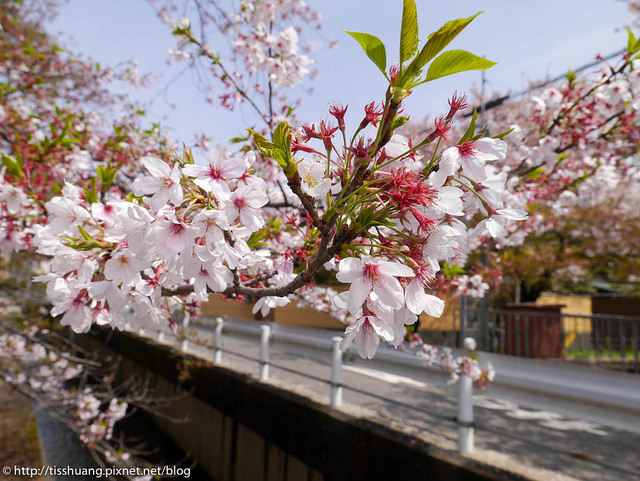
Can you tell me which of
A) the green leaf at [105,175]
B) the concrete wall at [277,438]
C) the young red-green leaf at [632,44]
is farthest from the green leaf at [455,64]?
the concrete wall at [277,438]

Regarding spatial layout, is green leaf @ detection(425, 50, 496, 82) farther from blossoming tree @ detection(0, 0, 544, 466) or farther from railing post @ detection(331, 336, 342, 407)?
railing post @ detection(331, 336, 342, 407)

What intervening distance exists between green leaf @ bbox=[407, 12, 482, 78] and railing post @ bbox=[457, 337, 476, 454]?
3.66 meters

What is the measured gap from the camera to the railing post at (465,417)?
385 cm

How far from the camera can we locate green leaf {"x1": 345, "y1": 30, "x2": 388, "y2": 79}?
0.83m

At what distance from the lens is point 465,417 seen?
3.94 metres

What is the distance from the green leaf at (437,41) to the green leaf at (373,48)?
6cm

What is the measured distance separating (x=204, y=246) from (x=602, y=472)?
5.36m

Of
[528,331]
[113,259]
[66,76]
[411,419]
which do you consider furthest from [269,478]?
[528,331]

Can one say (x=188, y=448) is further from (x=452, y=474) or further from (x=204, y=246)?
(x=204, y=246)

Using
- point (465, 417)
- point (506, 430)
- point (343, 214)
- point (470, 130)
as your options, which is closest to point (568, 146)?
point (465, 417)

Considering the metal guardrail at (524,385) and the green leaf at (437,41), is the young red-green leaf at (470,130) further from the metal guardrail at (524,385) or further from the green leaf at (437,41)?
the metal guardrail at (524,385)

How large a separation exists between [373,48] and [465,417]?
389 centimetres

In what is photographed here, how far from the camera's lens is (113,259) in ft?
3.63

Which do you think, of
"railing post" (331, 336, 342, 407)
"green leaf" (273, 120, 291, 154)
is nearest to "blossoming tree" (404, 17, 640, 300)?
"green leaf" (273, 120, 291, 154)
